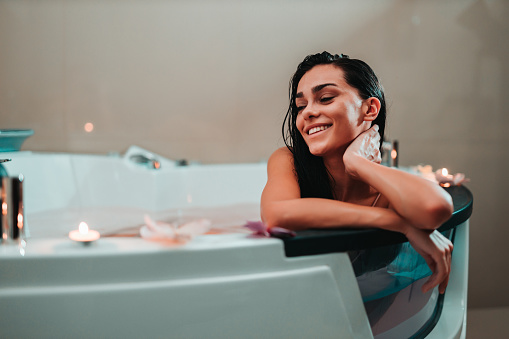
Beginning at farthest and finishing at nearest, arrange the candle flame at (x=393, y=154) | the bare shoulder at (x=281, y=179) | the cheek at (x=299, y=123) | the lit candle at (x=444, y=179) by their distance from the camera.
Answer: the candle flame at (x=393, y=154) < the lit candle at (x=444, y=179) < the cheek at (x=299, y=123) < the bare shoulder at (x=281, y=179)

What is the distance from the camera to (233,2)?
233cm

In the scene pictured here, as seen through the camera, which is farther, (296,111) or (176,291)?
(296,111)

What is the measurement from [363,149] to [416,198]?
0.75 feet

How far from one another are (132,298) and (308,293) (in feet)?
0.89

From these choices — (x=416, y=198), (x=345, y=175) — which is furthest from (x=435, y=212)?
(x=345, y=175)

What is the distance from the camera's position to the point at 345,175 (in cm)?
114

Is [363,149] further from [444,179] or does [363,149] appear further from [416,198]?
[444,179]

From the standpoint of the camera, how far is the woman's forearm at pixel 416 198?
2.73 ft

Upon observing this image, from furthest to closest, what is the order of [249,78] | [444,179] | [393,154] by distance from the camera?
[249,78] < [393,154] < [444,179]

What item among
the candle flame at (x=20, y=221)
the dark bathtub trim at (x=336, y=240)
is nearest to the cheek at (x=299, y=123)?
the dark bathtub trim at (x=336, y=240)

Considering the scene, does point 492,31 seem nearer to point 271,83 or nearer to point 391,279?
point 271,83

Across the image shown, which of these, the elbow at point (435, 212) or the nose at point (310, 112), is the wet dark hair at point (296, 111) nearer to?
the nose at point (310, 112)

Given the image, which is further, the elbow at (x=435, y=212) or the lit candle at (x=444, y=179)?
the lit candle at (x=444, y=179)

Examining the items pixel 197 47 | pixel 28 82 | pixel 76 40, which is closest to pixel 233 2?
pixel 197 47
